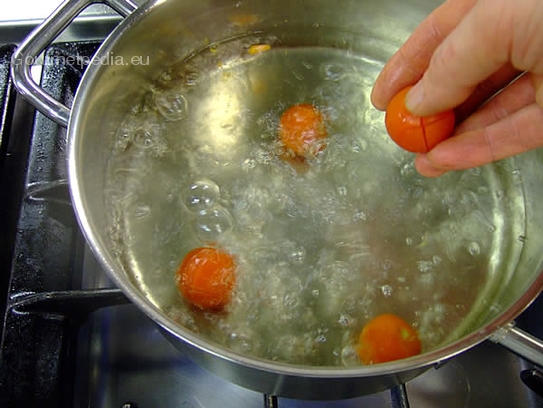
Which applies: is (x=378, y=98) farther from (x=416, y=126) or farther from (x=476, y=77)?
(x=476, y=77)

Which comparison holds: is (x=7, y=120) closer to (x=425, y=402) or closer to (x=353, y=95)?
(x=353, y=95)

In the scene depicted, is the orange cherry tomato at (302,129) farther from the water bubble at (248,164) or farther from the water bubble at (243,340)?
the water bubble at (243,340)

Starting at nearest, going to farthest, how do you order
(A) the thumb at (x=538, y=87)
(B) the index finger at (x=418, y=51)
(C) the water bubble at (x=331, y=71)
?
(A) the thumb at (x=538, y=87) → (B) the index finger at (x=418, y=51) → (C) the water bubble at (x=331, y=71)

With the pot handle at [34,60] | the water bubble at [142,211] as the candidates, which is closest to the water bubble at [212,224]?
the water bubble at [142,211]

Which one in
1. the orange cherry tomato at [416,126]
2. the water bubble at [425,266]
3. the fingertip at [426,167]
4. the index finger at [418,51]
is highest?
the index finger at [418,51]

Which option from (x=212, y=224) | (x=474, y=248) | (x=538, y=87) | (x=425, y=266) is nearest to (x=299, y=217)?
(x=212, y=224)

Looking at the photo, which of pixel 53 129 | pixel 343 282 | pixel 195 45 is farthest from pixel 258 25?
pixel 343 282
